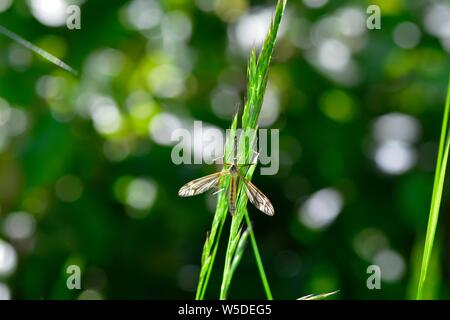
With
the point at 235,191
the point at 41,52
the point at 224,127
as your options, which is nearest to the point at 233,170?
the point at 235,191

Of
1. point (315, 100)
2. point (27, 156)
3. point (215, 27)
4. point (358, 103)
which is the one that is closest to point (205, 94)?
point (215, 27)

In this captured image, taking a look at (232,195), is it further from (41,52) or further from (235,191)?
(41,52)

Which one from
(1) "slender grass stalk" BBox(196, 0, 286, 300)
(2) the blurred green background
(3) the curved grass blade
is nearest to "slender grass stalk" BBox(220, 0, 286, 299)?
(1) "slender grass stalk" BBox(196, 0, 286, 300)

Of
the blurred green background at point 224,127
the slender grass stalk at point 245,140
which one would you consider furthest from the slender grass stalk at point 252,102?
the blurred green background at point 224,127

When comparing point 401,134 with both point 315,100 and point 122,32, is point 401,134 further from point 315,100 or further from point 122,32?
point 122,32

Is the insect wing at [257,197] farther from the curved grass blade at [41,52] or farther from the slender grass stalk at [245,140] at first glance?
the curved grass blade at [41,52]

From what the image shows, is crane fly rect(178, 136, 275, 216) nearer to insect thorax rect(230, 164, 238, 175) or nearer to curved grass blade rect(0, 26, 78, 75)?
insect thorax rect(230, 164, 238, 175)

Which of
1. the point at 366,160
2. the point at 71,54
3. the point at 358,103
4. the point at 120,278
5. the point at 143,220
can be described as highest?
the point at 71,54

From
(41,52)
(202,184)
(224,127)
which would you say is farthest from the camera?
(224,127)
